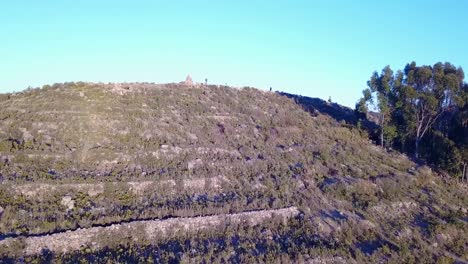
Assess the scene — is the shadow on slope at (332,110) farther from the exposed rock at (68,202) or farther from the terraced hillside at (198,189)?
the exposed rock at (68,202)

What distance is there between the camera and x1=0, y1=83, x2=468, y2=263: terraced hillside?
61.4 ft

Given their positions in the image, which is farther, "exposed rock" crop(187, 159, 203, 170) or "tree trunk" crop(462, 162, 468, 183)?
"tree trunk" crop(462, 162, 468, 183)

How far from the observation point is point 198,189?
80.4 feet

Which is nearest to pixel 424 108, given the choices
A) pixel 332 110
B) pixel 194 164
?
pixel 332 110

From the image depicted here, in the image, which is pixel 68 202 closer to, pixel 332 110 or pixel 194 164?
pixel 194 164

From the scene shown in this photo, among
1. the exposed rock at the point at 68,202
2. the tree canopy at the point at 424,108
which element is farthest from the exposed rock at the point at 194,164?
the tree canopy at the point at 424,108

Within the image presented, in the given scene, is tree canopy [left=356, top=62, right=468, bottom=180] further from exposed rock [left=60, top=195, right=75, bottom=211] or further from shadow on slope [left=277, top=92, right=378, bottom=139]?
exposed rock [left=60, top=195, right=75, bottom=211]

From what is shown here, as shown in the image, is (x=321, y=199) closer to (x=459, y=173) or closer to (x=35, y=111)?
(x=459, y=173)

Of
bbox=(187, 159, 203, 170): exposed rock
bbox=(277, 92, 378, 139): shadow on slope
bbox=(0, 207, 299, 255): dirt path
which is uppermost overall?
bbox=(277, 92, 378, 139): shadow on slope

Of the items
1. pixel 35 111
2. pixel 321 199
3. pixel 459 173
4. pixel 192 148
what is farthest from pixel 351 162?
pixel 35 111

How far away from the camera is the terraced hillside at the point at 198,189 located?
18.7m

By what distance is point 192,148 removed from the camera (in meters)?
29.5

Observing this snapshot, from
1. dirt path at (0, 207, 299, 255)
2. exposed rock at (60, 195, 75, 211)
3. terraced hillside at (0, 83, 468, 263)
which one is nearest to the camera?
dirt path at (0, 207, 299, 255)

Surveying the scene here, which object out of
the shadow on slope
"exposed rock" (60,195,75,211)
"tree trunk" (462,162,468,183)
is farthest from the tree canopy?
"exposed rock" (60,195,75,211)
